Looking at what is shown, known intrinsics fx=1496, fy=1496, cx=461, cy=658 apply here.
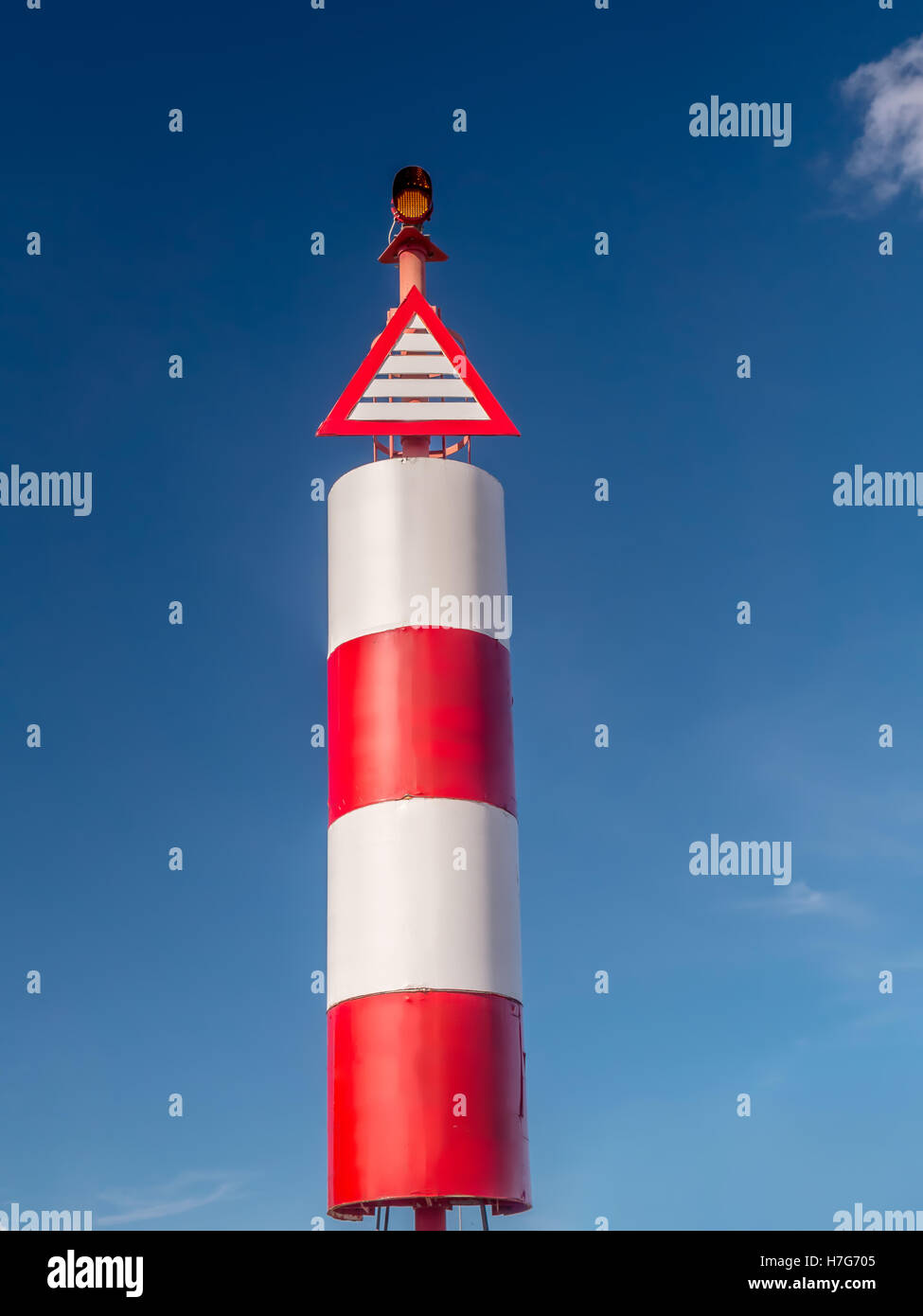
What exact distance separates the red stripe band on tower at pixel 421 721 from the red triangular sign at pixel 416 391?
142 inches

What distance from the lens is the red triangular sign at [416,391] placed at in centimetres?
2422

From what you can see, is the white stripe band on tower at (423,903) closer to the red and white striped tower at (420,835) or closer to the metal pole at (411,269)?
the red and white striped tower at (420,835)

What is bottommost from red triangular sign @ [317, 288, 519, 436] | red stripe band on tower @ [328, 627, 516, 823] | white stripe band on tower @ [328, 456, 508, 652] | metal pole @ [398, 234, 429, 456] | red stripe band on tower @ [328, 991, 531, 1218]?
red stripe band on tower @ [328, 991, 531, 1218]

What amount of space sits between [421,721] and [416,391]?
5.70 meters

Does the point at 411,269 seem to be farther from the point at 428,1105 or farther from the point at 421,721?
the point at 428,1105

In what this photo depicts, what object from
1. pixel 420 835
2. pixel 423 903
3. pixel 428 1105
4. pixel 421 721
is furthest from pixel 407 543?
pixel 428 1105

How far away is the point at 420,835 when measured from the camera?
22.0 meters

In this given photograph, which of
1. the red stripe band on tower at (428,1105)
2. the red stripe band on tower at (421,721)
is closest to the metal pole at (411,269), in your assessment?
the red stripe band on tower at (421,721)

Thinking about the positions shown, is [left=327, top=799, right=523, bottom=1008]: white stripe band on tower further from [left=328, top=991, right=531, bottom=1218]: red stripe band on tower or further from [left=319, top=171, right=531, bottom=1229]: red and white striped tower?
[left=328, top=991, right=531, bottom=1218]: red stripe band on tower

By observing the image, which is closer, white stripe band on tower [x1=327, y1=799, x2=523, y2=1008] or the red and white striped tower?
the red and white striped tower

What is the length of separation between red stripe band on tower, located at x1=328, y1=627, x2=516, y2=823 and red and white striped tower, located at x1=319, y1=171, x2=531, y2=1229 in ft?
0.09

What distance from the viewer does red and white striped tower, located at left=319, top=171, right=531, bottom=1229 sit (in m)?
21.1

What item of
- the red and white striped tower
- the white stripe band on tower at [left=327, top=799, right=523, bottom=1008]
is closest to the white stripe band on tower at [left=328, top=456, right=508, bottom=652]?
the red and white striped tower
